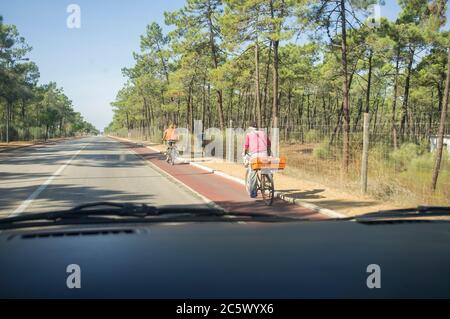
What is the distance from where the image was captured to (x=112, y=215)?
394 centimetres

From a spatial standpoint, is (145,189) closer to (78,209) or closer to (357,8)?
(78,209)

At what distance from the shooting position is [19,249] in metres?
2.82

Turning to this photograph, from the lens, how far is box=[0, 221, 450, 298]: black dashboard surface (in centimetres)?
217

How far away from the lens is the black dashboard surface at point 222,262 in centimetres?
217

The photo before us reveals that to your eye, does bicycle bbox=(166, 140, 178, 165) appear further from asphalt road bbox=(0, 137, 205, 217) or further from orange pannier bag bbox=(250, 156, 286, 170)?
orange pannier bag bbox=(250, 156, 286, 170)

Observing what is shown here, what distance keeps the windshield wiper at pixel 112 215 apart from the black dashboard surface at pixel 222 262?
332 mm

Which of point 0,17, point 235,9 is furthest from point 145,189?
point 0,17

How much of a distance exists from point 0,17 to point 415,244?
147 ft

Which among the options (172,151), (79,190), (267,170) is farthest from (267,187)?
(172,151)

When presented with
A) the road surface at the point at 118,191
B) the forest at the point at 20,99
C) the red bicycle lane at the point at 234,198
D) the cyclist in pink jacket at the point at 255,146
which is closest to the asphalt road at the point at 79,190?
the road surface at the point at 118,191

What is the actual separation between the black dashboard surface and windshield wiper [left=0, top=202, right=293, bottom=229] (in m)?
0.33

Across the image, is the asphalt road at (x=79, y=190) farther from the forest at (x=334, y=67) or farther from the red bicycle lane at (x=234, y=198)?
the forest at (x=334, y=67)

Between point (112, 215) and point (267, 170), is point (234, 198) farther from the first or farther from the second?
point (112, 215)

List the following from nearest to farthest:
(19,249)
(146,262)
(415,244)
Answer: (146,262)
(19,249)
(415,244)
